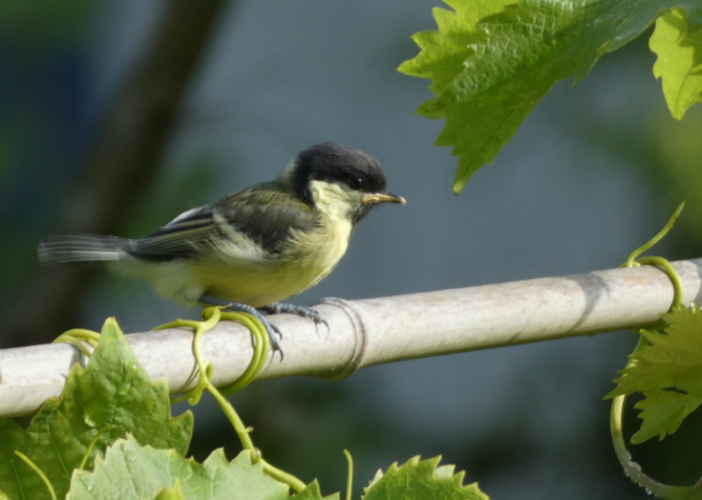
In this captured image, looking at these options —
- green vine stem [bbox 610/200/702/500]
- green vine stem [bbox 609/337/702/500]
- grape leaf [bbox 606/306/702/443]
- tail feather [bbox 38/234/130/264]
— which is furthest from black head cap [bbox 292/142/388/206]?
grape leaf [bbox 606/306/702/443]

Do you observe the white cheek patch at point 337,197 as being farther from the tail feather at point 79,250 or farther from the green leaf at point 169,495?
the green leaf at point 169,495

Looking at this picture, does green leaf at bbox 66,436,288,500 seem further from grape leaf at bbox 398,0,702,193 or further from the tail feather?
the tail feather

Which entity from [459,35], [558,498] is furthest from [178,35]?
[558,498]

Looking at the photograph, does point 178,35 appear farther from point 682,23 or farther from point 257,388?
point 682,23

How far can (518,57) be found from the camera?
1.55 feet

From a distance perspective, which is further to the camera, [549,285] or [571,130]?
[571,130]

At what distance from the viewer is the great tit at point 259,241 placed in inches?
62.7

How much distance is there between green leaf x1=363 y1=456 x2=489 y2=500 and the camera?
396 millimetres

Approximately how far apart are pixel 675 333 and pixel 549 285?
0.82 feet

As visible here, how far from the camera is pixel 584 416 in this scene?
274cm

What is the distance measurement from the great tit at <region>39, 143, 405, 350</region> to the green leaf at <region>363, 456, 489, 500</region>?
107 cm

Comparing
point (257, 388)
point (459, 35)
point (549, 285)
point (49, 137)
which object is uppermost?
point (459, 35)

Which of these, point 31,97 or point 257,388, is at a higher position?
point 31,97

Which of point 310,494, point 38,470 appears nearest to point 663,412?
point 310,494
